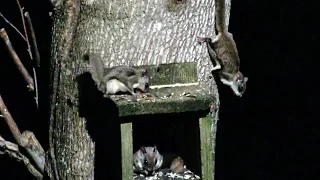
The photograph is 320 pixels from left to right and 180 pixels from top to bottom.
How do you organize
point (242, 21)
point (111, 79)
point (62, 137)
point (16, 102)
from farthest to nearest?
point (242, 21), point (16, 102), point (62, 137), point (111, 79)

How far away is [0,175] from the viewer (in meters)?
5.95

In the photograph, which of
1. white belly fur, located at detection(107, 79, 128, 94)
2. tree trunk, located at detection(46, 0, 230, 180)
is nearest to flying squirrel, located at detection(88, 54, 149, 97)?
white belly fur, located at detection(107, 79, 128, 94)

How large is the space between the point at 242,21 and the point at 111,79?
328cm

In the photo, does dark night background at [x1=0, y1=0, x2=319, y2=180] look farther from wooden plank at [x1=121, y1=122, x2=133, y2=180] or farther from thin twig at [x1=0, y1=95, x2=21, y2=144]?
wooden plank at [x1=121, y1=122, x2=133, y2=180]

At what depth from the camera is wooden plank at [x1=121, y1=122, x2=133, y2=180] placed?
3103 mm

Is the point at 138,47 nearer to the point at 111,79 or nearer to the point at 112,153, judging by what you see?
the point at 111,79

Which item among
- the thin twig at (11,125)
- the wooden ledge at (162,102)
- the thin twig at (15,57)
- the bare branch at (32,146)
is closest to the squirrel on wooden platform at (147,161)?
the wooden ledge at (162,102)

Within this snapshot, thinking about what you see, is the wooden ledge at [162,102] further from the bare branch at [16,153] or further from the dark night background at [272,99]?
the dark night background at [272,99]

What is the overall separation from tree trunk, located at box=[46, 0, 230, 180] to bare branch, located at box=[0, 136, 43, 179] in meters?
0.18

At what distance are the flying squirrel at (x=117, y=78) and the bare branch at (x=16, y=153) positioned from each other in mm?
768

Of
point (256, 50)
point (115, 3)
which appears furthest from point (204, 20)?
point (256, 50)

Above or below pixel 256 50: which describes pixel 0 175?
below

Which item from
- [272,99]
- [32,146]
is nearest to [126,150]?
[32,146]

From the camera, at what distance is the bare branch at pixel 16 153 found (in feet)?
12.5
